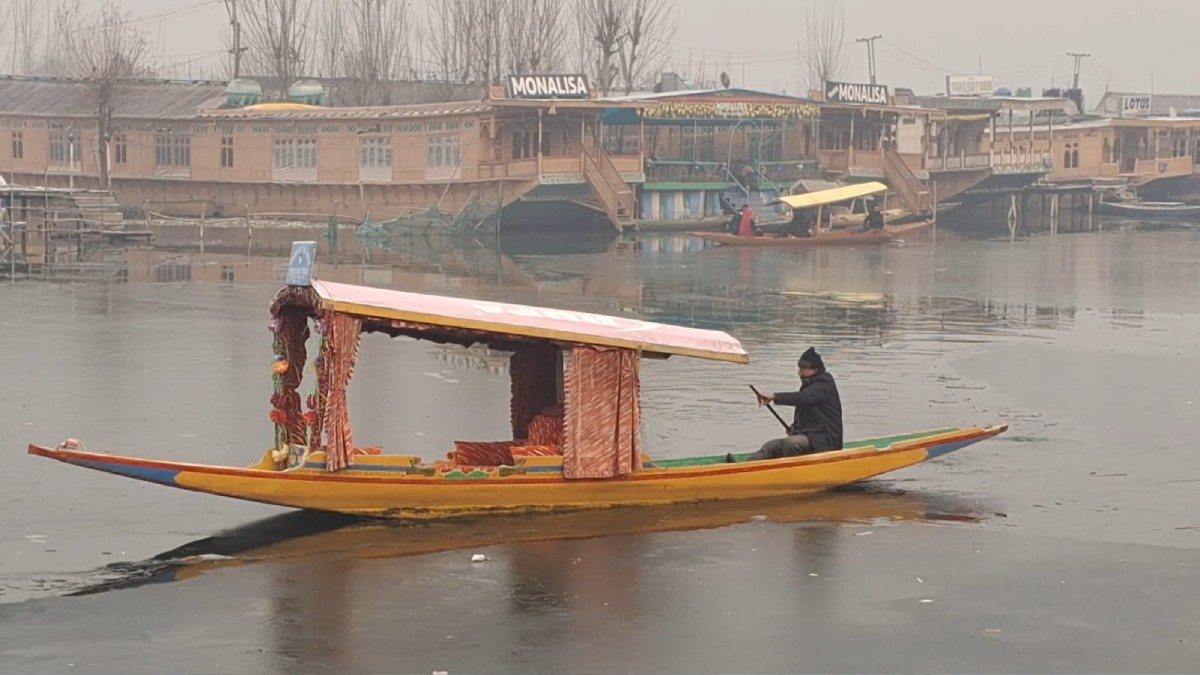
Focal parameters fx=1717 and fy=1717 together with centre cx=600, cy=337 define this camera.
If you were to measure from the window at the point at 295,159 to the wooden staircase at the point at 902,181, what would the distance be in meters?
21.1

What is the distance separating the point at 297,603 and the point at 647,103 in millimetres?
46789

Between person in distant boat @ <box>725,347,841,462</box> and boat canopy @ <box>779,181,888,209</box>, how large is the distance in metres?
36.7

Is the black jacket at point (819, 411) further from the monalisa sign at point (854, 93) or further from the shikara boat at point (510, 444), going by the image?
the monalisa sign at point (854, 93)

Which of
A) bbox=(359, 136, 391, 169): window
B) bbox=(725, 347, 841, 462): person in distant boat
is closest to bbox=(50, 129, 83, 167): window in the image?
bbox=(359, 136, 391, 169): window

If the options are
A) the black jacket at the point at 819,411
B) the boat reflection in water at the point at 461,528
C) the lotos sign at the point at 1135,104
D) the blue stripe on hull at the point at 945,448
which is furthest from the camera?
the lotos sign at the point at 1135,104

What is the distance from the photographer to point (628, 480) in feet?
43.8

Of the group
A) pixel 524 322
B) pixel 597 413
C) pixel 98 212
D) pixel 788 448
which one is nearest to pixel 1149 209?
pixel 98 212

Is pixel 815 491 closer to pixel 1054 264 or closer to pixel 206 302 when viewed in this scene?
pixel 206 302

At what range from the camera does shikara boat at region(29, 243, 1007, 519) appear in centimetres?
1252

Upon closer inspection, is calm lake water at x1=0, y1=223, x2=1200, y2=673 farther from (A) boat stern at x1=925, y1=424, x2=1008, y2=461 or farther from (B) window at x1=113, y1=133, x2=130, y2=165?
(B) window at x1=113, y1=133, x2=130, y2=165

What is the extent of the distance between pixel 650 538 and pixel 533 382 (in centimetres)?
211

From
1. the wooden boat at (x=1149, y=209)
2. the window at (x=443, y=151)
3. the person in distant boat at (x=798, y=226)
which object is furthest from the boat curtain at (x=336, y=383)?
the wooden boat at (x=1149, y=209)

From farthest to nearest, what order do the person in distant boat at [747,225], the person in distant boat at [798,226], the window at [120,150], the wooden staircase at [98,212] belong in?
the window at [120,150] → the person in distant boat at [798,226] → the person in distant boat at [747,225] → the wooden staircase at [98,212]

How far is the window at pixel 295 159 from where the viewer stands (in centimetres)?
5938
